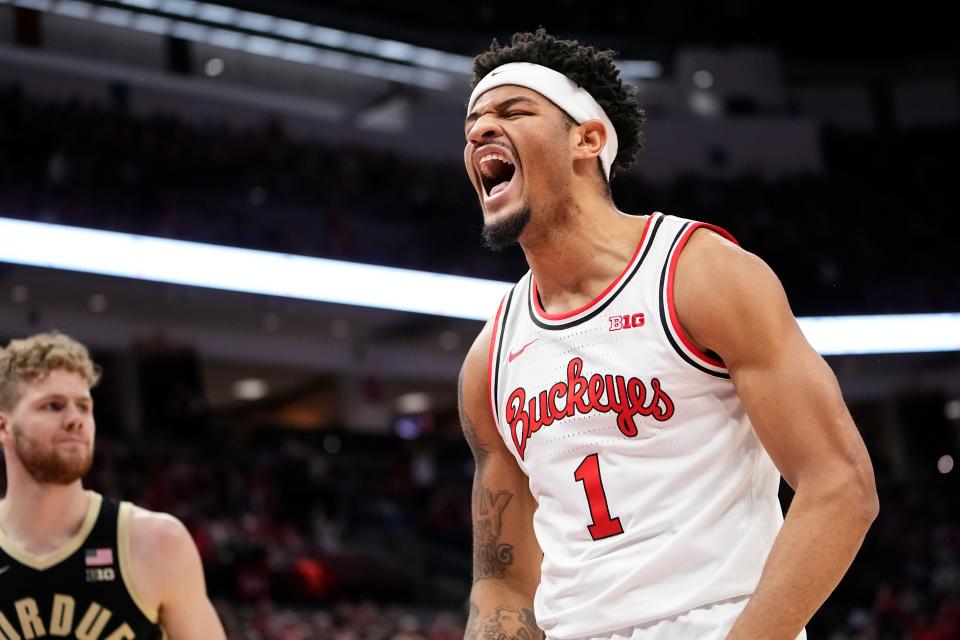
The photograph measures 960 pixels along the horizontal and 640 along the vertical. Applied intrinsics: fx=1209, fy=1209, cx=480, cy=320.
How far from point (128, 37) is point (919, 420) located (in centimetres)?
1632

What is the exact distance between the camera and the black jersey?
3592 mm

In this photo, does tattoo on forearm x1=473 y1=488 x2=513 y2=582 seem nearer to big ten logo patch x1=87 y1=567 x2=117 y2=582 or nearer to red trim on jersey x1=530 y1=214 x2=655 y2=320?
red trim on jersey x1=530 y1=214 x2=655 y2=320

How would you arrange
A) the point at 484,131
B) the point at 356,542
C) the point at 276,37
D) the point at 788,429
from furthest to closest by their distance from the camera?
→ the point at 276,37
the point at 356,542
the point at 484,131
the point at 788,429

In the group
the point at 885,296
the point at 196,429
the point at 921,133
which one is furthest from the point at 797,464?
the point at 921,133

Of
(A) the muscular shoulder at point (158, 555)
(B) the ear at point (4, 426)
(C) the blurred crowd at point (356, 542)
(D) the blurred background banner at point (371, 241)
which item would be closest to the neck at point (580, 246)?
(A) the muscular shoulder at point (158, 555)

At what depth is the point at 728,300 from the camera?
7.30 feet

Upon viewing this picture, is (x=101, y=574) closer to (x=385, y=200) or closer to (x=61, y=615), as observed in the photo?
(x=61, y=615)

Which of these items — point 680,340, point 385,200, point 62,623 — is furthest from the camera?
point 385,200

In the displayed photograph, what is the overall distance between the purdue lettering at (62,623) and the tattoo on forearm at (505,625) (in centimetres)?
141

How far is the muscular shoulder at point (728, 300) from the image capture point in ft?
7.24

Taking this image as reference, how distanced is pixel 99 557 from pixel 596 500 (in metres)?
1.97

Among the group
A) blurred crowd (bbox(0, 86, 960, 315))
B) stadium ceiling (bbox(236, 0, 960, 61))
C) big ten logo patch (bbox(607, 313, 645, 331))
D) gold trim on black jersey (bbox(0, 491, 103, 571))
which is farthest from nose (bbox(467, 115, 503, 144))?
stadium ceiling (bbox(236, 0, 960, 61))

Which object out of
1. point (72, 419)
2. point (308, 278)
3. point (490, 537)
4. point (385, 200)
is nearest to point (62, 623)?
point (72, 419)

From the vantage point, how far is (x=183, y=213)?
1662cm
